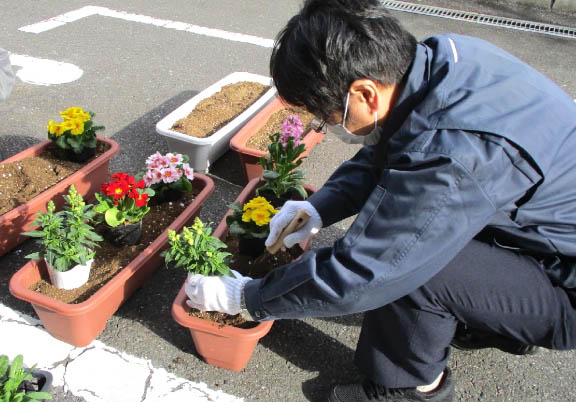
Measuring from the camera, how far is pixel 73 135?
2.40 meters

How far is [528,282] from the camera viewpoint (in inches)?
57.6

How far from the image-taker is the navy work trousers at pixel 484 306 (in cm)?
146

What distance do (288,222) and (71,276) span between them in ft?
2.71

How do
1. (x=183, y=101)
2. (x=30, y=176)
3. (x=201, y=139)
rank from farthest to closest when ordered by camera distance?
1. (x=183, y=101)
2. (x=201, y=139)
3. (x=30, y=176)

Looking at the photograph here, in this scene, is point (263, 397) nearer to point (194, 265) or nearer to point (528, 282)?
point (194, 265)

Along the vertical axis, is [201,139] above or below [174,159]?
below

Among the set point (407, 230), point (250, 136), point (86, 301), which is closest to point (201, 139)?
point (250, 136)

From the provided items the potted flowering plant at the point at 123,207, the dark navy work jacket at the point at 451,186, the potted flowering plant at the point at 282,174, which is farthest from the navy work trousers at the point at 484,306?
the potted flowering plant at the point at 123,207

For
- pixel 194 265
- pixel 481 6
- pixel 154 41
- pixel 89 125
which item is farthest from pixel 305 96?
pixel 481 6

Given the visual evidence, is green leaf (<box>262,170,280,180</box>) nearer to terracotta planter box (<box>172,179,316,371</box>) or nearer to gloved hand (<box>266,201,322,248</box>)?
gloved hand (<box>266,201,322,248</box>)

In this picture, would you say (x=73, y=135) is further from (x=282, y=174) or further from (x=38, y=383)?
(x=38, y=383)

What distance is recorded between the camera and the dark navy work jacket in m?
1.19

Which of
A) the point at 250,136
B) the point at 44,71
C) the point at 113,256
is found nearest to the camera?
the point at 113,256

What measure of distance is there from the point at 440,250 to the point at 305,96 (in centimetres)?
54
